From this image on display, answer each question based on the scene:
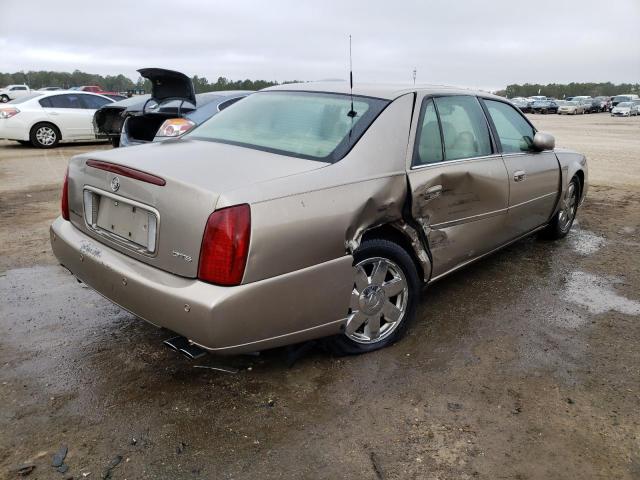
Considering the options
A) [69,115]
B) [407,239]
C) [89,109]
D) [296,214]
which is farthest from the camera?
[89,109]

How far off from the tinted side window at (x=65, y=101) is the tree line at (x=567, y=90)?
279ft

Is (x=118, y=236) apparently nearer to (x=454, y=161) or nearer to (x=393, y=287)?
(x=393, y=287)

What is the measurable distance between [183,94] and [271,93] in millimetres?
4024

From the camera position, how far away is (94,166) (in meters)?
2.87

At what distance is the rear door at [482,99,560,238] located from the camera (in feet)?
13.4

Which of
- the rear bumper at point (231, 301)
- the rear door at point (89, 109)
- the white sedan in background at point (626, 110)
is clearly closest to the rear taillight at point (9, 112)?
the rear door at point (89, 109)

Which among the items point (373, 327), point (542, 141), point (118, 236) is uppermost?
point (542, 141)

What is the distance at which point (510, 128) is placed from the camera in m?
4.32

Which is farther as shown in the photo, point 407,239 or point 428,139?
point 428,139

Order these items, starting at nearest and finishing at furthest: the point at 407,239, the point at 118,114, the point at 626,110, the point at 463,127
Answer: the point at 407,239 → the point at 463,127 → the point at 118,114 → the point at 626,110

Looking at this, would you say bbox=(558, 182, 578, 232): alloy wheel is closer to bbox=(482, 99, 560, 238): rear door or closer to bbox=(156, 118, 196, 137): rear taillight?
bbox=(482, 99, 560, 238): rear door

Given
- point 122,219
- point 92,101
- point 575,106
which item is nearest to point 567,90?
point 575,106

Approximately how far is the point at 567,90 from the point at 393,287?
329 ft

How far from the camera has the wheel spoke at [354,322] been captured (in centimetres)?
296
